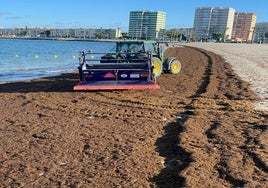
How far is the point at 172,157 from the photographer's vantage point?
Answer: 5.44 m

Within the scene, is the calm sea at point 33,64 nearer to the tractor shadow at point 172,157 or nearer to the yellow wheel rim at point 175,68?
the yellow wheel rim at point 175,68

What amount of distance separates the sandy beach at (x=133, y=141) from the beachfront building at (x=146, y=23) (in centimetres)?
8048

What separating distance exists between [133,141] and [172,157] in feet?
3.10

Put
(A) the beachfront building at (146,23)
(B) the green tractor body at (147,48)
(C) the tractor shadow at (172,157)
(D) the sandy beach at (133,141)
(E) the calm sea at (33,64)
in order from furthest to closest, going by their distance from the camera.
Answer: (A) the beachfront building at (146,23), (E) the calm sea at (33,64), (B) the green tractor body at (147,48), (D) the sandy beach at (133,141), (C) the tractor shadow at (172,157)

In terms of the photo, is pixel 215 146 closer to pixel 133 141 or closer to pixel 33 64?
pixel 133 141

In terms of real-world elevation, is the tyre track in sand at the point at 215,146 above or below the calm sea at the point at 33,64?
above

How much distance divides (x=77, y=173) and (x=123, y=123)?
2.66m

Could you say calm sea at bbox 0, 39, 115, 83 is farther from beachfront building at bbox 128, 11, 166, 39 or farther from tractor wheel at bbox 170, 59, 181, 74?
beachfront building at bbox 128, 11, 166, 39

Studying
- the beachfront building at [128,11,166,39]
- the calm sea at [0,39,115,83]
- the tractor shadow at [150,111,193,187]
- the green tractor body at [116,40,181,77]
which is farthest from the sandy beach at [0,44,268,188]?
the beachfront building at [128,11,166,39]

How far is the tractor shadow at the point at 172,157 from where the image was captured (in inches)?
181

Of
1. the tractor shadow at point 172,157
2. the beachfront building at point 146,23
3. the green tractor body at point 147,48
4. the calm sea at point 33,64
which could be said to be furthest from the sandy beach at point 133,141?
the beachfront building at point 146,23

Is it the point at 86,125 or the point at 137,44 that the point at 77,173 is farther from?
the point at 137,44

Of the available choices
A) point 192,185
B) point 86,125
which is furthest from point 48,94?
point 192,185

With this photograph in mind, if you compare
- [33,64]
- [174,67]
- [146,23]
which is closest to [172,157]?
[174,67]
